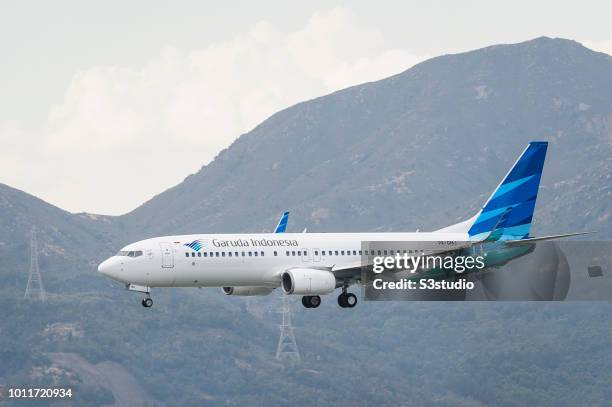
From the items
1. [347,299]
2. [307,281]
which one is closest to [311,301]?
[347,299]

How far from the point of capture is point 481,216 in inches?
4712

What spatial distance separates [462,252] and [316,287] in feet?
50.4

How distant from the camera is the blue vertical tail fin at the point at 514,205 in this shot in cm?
11738

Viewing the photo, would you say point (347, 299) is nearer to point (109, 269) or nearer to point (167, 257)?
point (167, 257)

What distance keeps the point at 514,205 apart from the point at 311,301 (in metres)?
22.2

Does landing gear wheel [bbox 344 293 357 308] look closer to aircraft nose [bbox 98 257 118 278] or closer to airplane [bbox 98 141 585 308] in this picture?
airplane [bbox 98 141 585 308]

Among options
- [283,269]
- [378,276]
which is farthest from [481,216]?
[283,269]

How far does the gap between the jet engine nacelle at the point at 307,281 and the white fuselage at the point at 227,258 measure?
109cm

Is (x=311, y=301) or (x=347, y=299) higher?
(x=347, y=299)

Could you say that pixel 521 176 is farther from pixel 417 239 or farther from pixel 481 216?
pixel 417 239

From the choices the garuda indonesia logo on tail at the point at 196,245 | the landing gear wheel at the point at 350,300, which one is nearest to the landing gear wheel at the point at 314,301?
the landing gear wheel at the point at 350,300

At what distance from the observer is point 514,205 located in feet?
389

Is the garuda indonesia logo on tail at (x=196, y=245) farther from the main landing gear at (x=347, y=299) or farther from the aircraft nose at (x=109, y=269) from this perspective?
the main landing gear at (x=347, y=299)

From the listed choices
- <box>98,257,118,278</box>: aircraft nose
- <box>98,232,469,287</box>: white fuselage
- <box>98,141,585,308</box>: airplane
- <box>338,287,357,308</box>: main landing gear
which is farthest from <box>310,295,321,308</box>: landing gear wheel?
<box>98,257,118,278</box>: aircraft nose
